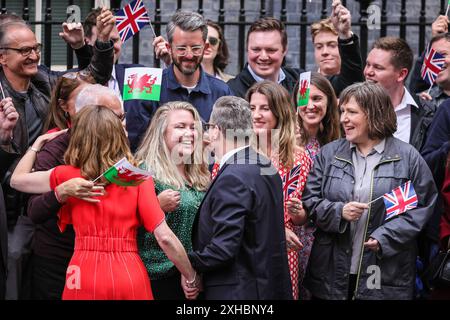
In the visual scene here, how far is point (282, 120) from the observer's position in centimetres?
688

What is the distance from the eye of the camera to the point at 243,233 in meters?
5.82

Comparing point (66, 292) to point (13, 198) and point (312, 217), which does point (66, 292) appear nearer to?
point (13, 198)

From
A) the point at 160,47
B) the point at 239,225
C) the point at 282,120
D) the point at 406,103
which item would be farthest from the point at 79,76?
the point at 406,103

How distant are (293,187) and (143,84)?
1.34 metres

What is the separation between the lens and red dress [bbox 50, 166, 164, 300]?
18.8 ft

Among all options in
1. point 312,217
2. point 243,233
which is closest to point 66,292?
point 243,233

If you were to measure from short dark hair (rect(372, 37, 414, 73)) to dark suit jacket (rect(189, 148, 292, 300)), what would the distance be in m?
2.33

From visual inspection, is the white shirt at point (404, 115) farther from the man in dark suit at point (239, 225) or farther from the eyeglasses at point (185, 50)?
the man in dark suit at point (239, 225)

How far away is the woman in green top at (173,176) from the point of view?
6.39 metres

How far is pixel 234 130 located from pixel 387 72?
227 centimetres

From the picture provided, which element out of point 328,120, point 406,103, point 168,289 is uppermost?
point 406,103

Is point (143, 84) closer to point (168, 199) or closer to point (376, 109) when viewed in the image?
point (168, 199)

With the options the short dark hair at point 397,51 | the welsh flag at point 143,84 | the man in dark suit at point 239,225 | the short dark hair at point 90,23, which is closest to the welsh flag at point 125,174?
the man in dark suit at point 239,225

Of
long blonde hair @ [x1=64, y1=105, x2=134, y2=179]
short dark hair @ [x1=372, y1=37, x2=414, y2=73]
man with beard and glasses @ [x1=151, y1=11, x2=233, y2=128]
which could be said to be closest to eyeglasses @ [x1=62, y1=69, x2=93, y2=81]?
man with beard and glasses @ [x1=151, y1=11, x2=233, y2=128]
